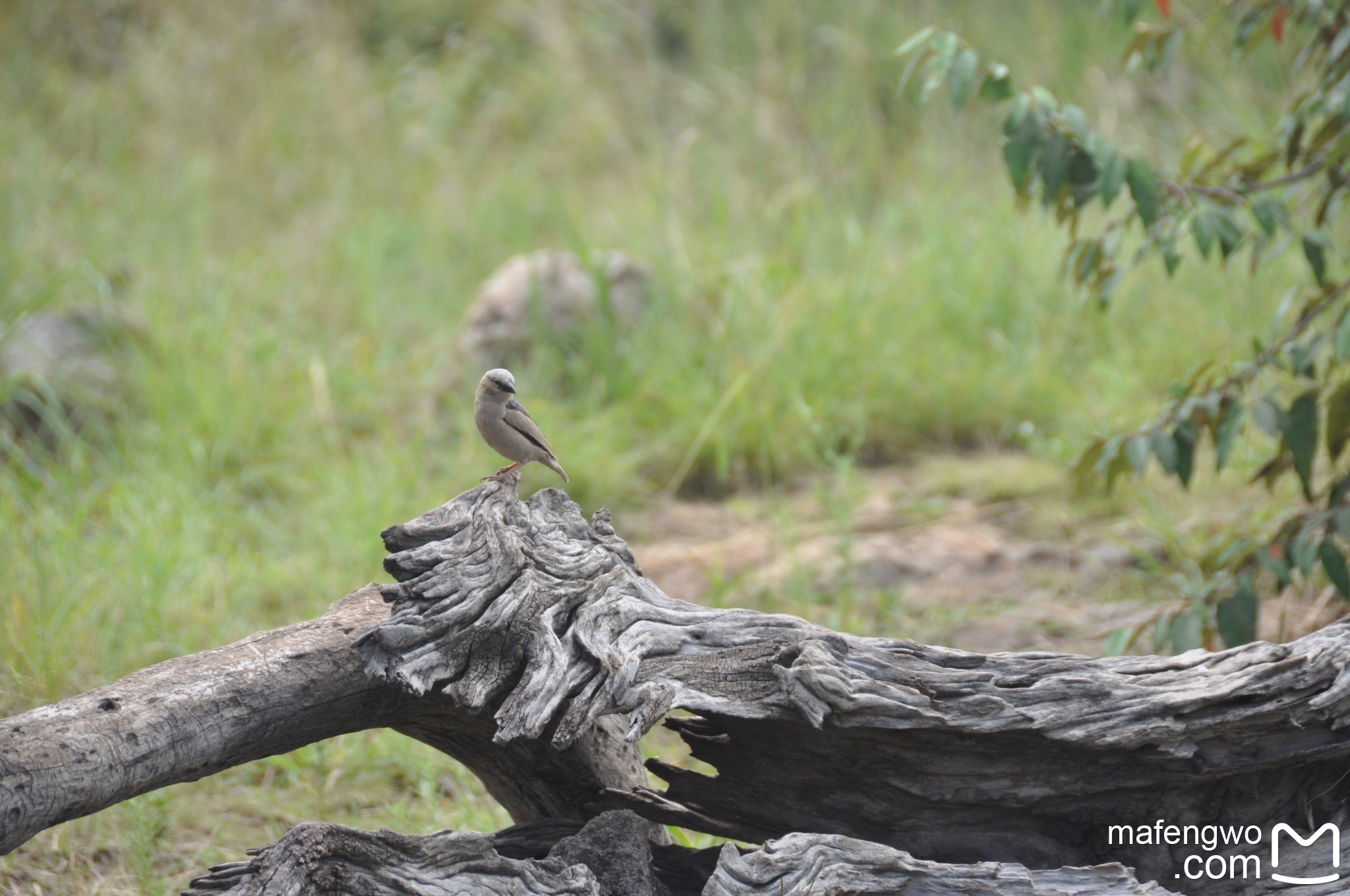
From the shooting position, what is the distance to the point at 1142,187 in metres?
2.71

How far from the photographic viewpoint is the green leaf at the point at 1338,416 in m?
3.01

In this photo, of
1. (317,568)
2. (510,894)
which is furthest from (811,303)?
(510,894)

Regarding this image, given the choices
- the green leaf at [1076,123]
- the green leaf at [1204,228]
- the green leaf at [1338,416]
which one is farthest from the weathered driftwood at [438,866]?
the green leaf at [1338,416]

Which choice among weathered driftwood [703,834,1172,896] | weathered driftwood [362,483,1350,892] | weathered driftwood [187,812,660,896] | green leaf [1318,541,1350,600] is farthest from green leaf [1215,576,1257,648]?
weathered driftwood [187,812,660,896]

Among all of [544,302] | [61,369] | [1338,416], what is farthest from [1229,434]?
[61,369]

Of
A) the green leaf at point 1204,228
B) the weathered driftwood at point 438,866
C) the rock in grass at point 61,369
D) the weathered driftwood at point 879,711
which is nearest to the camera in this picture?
the weathered driftwood at point 438,866

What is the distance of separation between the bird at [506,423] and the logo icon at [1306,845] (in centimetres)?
173

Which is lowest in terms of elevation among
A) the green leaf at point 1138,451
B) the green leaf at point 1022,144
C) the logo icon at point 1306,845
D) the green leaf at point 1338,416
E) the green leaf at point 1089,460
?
the logo icon at point 1306,845

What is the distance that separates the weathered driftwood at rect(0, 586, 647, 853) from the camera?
5.87 feet

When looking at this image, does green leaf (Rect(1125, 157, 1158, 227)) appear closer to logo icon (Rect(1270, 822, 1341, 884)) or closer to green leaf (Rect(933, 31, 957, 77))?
green leaf (Rect(933, 31, 957, 77))

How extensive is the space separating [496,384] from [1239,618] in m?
1.97

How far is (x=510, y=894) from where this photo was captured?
2004mm

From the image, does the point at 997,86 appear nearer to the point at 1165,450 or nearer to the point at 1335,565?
the point at 1165,450

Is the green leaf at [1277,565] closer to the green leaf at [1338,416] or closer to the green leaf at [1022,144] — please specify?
the green leaf at [1338,416]
